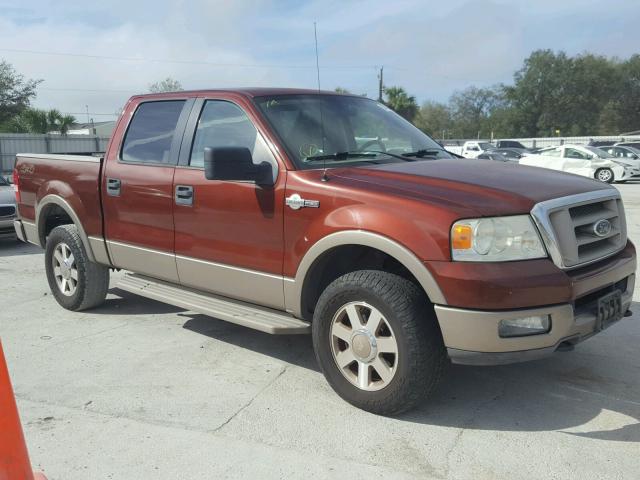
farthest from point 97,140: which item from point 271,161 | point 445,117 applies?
point 445,117

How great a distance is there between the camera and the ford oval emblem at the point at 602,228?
3.64 metres

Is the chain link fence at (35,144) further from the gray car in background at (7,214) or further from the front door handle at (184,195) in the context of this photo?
the front door handle at (184,195)

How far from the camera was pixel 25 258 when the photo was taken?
29.1 feet

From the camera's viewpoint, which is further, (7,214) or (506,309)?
(7,214)

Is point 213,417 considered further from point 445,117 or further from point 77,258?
point 445,117

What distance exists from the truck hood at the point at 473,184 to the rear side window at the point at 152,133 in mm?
1620

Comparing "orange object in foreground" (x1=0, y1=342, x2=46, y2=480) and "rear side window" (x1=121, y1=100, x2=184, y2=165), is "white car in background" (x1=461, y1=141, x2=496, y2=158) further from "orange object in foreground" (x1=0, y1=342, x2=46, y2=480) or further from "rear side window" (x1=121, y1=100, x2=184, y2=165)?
"orange object in foreground" (x1=0, y1=342, x2=46, y2=480)

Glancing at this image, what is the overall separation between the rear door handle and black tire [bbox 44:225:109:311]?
2.54ft

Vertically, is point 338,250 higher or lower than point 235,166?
lower

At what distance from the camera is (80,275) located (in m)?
5.68

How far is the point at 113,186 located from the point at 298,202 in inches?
78.5

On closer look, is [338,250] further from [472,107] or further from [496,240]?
[472,107]

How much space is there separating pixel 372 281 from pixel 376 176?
25.5 inches

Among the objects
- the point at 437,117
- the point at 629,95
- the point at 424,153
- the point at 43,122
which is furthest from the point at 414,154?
the point at 437,117
